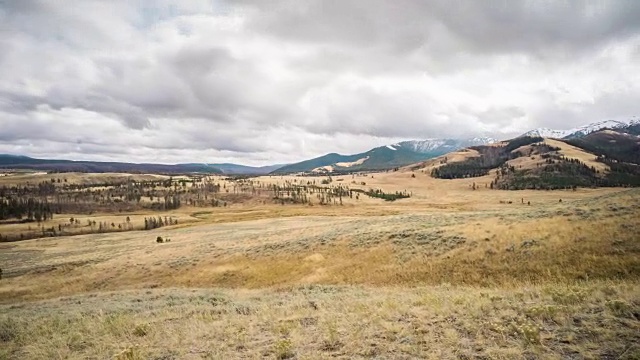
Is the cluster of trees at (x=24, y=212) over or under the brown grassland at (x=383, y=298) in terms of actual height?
under

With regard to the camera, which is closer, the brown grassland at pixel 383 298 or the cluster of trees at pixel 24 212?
the brown grassland at pixel 383 298

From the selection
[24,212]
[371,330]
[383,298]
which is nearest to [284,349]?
[371,330]

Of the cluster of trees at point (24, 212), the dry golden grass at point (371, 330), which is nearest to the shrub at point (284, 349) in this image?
the dry golden grass at point (371, 330)

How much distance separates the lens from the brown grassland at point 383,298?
9518 mm

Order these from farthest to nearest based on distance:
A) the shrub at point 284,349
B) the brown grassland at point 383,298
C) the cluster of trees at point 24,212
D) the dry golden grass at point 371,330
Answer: the cluster of trees at point 24,212 → the shrub at point 284,349 → the brown grassland at point 383,298 → the dry golden grass at point 371,330

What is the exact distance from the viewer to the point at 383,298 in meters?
15.6

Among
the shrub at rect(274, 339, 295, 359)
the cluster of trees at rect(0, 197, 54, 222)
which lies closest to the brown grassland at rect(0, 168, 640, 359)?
the shrub at rect(274, 339, 295, 359)

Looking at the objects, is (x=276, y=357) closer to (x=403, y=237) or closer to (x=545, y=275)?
(x=545, y=275)

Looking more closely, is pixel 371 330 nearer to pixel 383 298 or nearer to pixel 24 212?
pixel 383 298

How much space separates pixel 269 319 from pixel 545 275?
14872mm

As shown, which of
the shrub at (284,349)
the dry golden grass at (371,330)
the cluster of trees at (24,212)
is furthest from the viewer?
the cluster of trees at (24,212)

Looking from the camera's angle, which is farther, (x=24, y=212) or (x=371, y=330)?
(x=24, y=212)

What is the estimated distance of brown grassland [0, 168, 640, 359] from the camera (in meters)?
9.52

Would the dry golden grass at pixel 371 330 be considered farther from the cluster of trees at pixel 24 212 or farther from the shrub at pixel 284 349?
the cluster of trees at pixel 24 212
